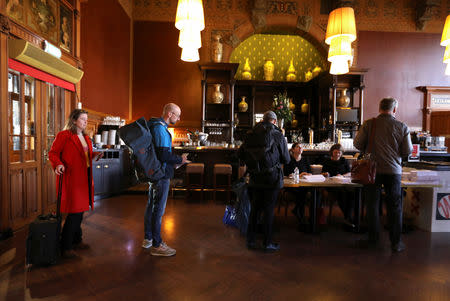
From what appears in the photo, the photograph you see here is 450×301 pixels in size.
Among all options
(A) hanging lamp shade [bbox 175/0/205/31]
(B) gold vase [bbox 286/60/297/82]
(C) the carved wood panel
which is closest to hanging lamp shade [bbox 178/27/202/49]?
(A) hanging lamp shade [bbox 175/0/205/31]

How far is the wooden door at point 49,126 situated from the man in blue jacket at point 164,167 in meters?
2.34

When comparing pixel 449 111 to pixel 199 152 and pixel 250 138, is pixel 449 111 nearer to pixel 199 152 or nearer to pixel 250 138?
pixel 199 152

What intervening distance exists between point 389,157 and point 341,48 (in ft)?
6.84

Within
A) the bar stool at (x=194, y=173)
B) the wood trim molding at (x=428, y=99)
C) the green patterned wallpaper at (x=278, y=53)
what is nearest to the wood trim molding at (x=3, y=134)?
the bar stool at (x=194, y=173)

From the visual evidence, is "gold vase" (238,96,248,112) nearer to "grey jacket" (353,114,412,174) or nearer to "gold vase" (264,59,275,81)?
"gold vase" (264,59,275,81)

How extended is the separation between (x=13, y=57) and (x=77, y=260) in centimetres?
270

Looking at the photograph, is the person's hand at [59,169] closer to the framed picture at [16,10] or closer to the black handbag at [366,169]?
the framed picture at [16,10]

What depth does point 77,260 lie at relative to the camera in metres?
2.87

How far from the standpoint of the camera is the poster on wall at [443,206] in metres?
3.95

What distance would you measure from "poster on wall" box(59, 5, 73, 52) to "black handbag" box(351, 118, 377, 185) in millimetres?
4962

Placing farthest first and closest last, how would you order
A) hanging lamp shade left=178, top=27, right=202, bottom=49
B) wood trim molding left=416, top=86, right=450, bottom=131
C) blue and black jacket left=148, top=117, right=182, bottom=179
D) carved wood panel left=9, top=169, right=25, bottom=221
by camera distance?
1. wood trim molding left=416, top=86, right=450, bottom=131
2. hanging lamp shade left=178, top=27, right=202, bottom=49
3. carved wood panel left=9, top=169, right=25, bottom=221
4. blue and black jacket left=148, top=117, right=182, bottom=179

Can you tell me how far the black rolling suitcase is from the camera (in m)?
2.64

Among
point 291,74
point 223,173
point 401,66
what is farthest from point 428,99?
point 223,173

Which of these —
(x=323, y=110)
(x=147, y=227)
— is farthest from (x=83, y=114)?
(x=323, y=110)
